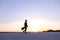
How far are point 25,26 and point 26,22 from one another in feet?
3.21

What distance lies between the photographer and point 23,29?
36750 mm

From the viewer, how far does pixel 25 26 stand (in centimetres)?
3622

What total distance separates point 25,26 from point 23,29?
1030mm

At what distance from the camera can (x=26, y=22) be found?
119 feet

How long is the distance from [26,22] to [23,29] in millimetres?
1846
